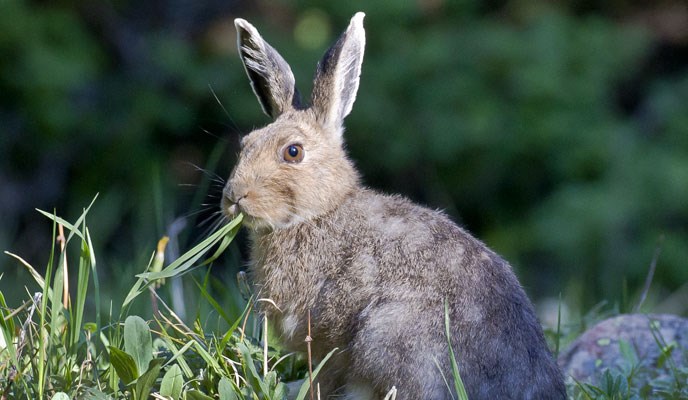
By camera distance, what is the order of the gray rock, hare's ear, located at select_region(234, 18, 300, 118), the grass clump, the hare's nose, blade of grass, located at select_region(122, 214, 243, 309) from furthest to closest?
hare's ear, located at select_region(234, 18, 300, 118)
the gray rock
the hare's nose
blade of grass, located at select_region(122, 214, 243, 309)
the grass clump

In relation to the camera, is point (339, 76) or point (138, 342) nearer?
point (138, 342)

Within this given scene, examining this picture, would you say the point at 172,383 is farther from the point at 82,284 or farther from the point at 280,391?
the point at 82,284

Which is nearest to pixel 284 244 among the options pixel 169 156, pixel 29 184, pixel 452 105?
pixel 452 105

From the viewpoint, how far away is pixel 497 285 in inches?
140

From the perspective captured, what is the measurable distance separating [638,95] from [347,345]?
21.3ft

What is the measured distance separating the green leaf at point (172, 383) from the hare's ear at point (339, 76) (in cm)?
158

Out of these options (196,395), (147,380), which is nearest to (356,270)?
(196,395)

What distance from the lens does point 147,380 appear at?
305 cm

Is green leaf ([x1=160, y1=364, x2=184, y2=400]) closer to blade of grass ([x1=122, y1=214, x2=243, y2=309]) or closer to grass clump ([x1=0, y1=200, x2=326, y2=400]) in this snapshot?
grass clump ([x1=0, y1=200, x2=326, y2=400])

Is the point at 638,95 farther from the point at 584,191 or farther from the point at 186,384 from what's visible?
the point at 186,384

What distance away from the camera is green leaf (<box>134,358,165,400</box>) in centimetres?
304

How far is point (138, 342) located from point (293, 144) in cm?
125

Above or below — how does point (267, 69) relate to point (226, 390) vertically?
above

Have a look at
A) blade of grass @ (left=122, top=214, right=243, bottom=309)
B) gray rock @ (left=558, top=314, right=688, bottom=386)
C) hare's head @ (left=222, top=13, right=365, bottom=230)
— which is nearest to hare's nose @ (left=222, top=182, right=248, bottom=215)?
hare's head @ (left=222, top=13, right=365, bottom=230)
